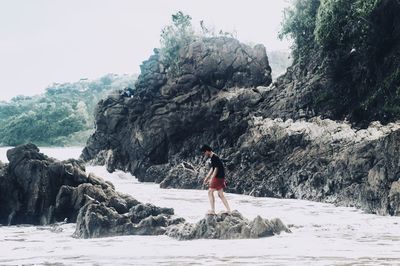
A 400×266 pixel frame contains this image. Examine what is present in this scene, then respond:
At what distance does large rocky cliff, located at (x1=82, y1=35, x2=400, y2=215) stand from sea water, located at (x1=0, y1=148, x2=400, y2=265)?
344cm

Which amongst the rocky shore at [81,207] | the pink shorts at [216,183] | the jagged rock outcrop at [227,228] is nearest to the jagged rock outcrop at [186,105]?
the rocky shore at [81,207]

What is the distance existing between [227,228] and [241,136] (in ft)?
68.2

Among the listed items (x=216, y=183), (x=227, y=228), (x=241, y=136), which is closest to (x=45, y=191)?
(x=216, y=183)

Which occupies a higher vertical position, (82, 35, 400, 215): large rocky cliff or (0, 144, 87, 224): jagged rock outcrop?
(82, 35, 400, 215): large rocky cliff

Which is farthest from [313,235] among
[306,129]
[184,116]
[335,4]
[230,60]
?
[230,60]

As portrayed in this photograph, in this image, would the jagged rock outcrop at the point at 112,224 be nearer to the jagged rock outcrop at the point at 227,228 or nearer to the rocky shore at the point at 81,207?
the rocky shore at the point at 81,207

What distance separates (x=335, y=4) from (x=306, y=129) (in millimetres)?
9264

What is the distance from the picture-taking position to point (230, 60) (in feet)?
144

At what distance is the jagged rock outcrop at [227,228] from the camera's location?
14.0 meters

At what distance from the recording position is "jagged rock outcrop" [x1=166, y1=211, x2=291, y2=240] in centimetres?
1398

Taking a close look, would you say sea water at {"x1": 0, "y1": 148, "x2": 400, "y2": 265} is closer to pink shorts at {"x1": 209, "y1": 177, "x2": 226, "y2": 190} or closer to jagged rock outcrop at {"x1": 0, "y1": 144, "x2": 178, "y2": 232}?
jagged rock outcrop at {"x1": 0, "y1": 144, "x2": 178, "y2": 232}

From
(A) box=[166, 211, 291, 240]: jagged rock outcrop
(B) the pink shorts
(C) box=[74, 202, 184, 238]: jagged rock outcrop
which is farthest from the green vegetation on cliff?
(C) box=[74, 202, 184, 238]: jagged rock outcrop

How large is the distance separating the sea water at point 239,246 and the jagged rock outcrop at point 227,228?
32 centimetres

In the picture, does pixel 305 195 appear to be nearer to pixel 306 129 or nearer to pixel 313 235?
pixel 306 129
